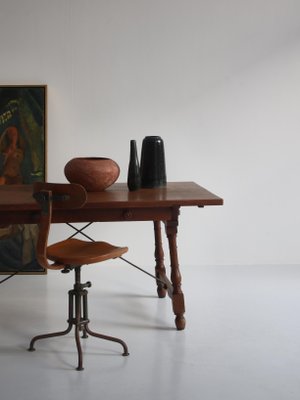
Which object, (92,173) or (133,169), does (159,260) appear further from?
(92,173)

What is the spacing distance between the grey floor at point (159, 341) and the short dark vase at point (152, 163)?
827 mm

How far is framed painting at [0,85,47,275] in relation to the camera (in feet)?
15.9

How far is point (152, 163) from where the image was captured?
12.6 feet

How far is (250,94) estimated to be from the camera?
16.5 ft

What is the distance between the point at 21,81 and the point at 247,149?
1905mm

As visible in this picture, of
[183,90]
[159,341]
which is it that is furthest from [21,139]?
[159,341]

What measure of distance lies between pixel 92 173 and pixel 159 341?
1028 mm

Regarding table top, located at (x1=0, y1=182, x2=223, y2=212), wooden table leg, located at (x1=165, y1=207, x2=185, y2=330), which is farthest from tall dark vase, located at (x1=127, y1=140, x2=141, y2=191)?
wooden table leg, located at (x1=165, y1=207, x2=185, y2=330)

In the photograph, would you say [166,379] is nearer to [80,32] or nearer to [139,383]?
[139,383]

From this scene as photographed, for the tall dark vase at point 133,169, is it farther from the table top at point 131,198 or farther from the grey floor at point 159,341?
the grey floor at point 159,341

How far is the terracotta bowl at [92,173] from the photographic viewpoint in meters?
3.59

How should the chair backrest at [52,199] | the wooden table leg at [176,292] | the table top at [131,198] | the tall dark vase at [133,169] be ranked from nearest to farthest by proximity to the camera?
the chair backrest at [52,199]
the table top at [131,198]
the wooden table leg at [176,292]
the tall dark vase at [133,169]

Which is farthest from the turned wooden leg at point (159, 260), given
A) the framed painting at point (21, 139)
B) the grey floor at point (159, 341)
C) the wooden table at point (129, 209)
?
the framed painting at point (21, 139)

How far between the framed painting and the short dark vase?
1.31 metres
